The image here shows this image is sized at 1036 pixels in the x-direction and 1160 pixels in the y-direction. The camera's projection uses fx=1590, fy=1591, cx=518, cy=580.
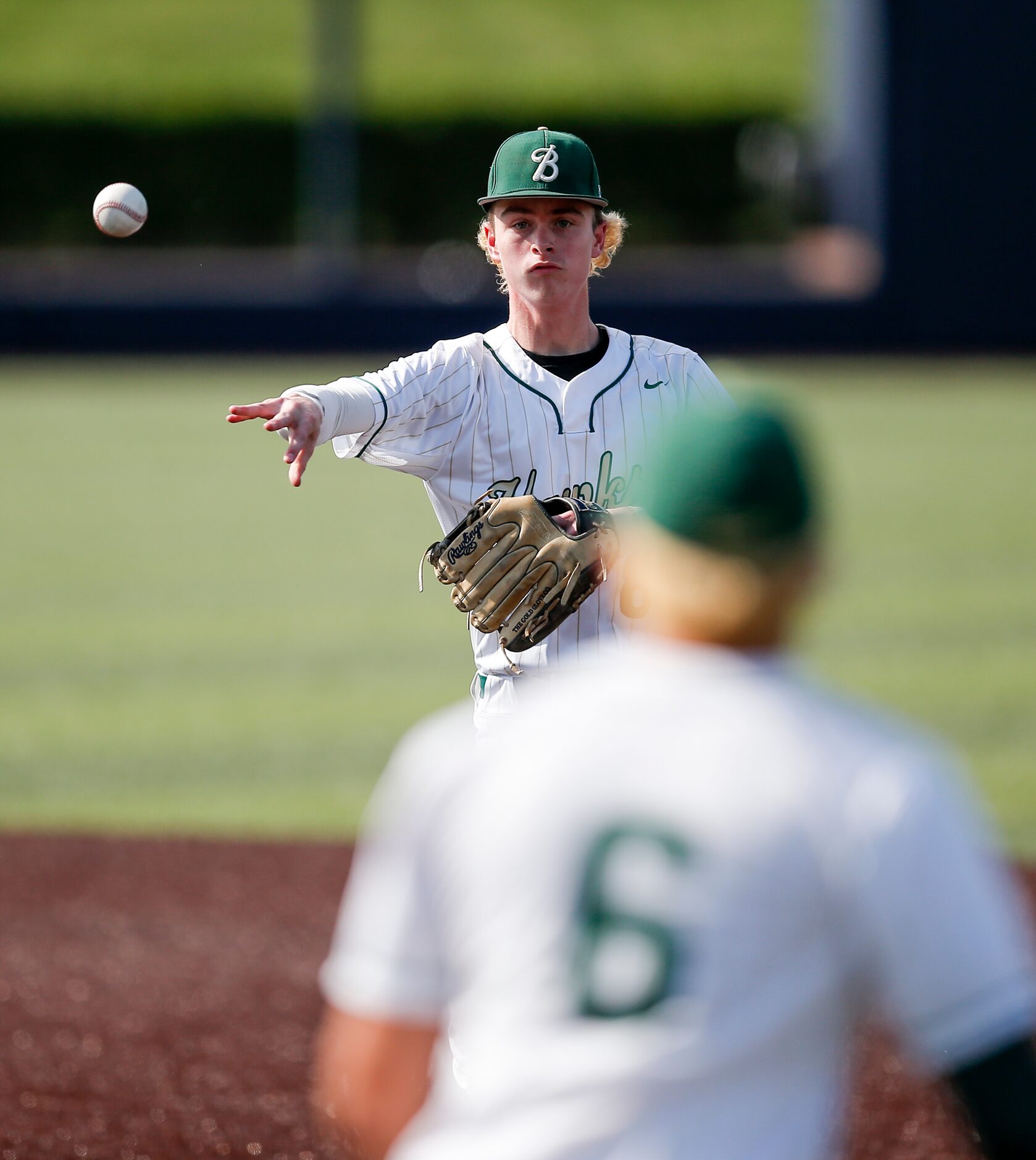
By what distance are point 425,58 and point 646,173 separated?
760 cm

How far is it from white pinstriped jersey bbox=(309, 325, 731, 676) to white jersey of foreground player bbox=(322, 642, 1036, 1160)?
149 centimetres

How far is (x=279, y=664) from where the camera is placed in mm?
9219

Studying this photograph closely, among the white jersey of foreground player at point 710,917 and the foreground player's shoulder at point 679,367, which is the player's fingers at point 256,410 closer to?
the foreground player's shoulder at point 679,367

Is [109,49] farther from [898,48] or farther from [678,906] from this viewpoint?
[678,906]

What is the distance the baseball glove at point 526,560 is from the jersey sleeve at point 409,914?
133 centimetres

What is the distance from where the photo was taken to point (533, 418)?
9.42ft

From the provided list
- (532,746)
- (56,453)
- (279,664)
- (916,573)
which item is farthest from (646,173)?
(532,746)

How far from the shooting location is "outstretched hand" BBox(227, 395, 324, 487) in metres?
2.47

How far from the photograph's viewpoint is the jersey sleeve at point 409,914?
145 cm

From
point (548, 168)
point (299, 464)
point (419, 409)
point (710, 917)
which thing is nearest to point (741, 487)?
point (710, 917)

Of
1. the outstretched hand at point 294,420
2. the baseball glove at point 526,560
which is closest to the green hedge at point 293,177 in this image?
the baseball glove at point 526,560

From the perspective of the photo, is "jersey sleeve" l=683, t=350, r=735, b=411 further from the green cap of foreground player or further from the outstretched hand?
the green cap of foreground player

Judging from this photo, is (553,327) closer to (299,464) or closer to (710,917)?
(299,464)

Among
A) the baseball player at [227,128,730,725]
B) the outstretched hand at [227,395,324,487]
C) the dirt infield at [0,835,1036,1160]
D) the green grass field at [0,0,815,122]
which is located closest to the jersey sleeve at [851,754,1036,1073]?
the outstretched hand at [227,395,324,487]
